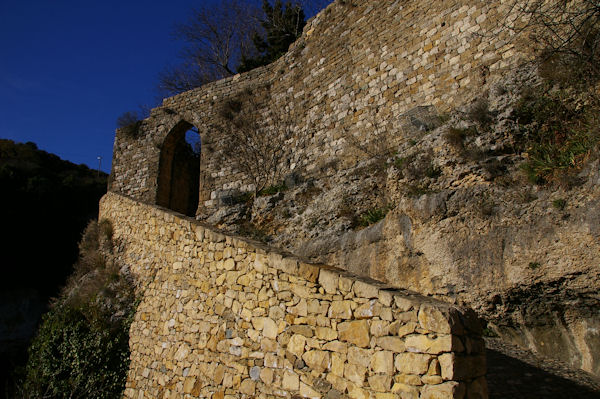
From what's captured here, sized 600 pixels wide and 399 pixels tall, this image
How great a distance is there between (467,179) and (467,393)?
390 centimetres

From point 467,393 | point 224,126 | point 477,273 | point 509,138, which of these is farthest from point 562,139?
point 224,126

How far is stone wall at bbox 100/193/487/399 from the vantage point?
124 inches

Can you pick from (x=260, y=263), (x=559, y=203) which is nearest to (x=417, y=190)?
(x=559, y=203)

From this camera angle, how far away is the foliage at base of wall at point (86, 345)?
6758mm

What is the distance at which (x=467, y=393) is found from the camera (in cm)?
302

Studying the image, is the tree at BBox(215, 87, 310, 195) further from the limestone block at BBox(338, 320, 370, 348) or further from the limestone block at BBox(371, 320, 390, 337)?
the limestone block at BBox(371, 320, 390, 337)

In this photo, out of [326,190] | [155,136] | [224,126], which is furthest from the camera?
[155,136]

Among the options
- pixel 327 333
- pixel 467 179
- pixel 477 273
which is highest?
pixel 467 179

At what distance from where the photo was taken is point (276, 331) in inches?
173

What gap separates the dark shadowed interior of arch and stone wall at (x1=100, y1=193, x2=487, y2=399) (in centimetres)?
747

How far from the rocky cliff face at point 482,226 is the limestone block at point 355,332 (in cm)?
223

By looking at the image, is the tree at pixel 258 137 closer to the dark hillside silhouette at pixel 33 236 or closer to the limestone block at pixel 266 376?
the limestone block at pixel 266 376

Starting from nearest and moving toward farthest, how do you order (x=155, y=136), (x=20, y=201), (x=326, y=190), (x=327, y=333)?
(x=327, y=333) < (x=326, y=190) < (x=155, y=136) < (x=20, y=201)

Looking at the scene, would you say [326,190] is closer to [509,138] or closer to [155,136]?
[509,138]
